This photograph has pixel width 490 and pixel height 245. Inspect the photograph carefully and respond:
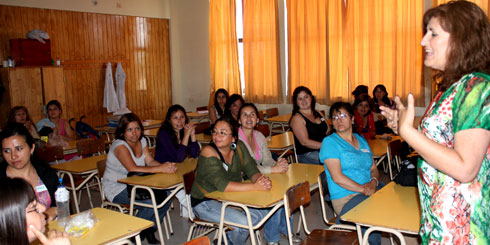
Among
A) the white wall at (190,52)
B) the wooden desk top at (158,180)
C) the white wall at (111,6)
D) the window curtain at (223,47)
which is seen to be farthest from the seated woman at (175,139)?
the white wall at (190,52)

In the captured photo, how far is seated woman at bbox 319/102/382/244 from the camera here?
3223 millimetres

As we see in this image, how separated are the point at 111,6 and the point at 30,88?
2.95 metres

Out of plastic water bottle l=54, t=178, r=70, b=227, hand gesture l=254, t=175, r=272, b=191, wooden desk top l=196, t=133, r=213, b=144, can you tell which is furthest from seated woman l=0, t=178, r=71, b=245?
wooden desk top l=196, t=133, r=213, b=144

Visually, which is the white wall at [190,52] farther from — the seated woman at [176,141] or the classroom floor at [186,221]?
the seated woman at [176,141]

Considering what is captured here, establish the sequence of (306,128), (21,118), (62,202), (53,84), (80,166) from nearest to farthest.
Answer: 1. (62,202)
2. (80,166)
3. (306,128)
4. (21,118)
5. (53,84)

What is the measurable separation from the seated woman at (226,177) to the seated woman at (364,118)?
226cm

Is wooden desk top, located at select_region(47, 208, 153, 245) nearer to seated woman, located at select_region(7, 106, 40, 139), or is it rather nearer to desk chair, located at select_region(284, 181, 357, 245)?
desk chair, located at select_region(284, 181, 357, 245)

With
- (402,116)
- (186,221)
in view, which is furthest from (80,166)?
(402,116)

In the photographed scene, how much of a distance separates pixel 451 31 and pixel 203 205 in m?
2.42

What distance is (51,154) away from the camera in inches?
196

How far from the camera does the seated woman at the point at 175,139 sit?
4.52 metres

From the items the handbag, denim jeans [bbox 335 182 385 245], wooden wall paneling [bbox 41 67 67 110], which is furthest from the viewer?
wooden wall paneling [bbox 41 67 67 110]

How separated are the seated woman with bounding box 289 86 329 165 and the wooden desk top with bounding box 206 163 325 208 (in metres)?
1.26

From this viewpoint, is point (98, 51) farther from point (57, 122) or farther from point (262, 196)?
point (262, 196)
